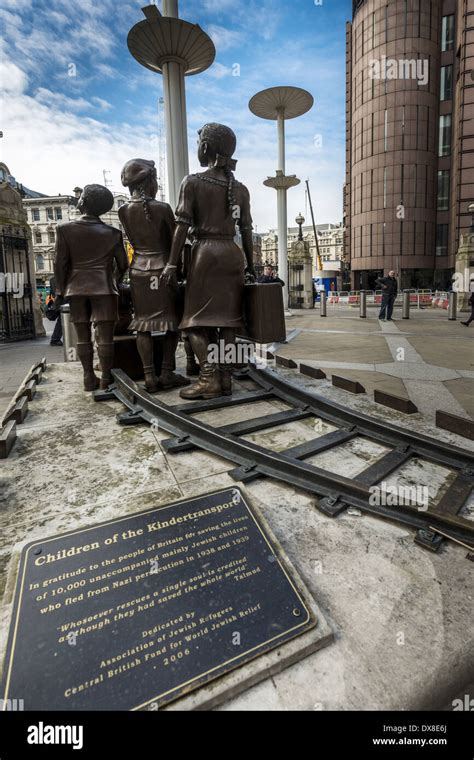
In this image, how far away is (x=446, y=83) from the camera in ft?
104

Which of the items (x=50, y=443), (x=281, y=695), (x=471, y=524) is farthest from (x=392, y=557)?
A: (x=50, y=443)

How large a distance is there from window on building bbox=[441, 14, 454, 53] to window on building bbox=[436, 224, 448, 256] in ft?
43.0

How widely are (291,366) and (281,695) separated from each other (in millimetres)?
4339

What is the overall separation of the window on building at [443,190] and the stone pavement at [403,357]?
2580 centimetres

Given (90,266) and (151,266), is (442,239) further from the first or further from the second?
(90,266)

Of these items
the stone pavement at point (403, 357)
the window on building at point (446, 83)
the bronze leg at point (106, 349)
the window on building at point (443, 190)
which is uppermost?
the window on building at point (446, 83)

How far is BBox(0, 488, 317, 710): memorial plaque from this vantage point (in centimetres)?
129

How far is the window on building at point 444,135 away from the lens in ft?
104

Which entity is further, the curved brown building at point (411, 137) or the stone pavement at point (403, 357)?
the curved brown building at point (411, 137)

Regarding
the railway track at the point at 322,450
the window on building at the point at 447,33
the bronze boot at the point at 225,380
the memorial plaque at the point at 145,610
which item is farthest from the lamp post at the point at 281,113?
the window on building at the point at 447,33

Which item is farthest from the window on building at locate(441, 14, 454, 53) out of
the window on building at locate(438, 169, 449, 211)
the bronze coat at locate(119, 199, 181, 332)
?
the bronze coat at locate(119, 199, 181, 332)

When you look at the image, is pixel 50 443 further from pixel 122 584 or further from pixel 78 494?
pixel 122 584

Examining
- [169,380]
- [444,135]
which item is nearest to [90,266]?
[169,380]

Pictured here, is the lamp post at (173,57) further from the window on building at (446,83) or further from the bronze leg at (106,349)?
the window on building at (446,83)
